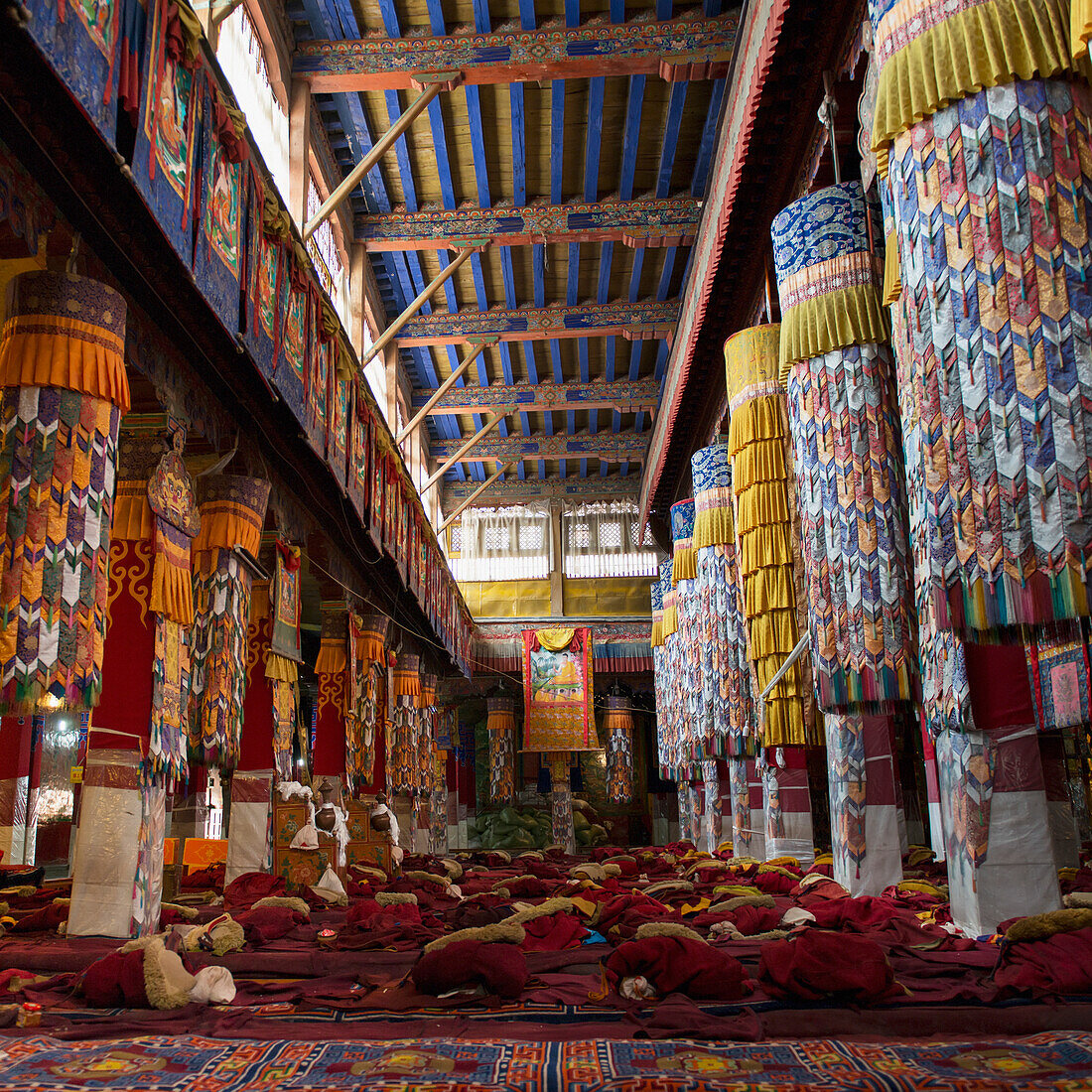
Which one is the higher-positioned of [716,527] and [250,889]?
[716,527]

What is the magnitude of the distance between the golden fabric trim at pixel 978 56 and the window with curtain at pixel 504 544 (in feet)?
58.8

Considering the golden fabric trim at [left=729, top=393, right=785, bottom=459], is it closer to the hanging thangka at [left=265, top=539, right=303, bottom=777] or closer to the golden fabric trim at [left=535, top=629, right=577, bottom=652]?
the hanging thangka at [left=265, top=539, right=303, bottom=777]

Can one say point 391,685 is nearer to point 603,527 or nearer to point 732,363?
point 732,363

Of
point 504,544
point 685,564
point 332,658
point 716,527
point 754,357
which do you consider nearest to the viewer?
point 754,357

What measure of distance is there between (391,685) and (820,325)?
31.0 ft

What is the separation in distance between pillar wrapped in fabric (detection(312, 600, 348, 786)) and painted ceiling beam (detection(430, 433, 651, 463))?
796cm

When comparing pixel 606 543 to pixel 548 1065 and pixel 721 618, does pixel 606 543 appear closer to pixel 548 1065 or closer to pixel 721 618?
pixel 721 618

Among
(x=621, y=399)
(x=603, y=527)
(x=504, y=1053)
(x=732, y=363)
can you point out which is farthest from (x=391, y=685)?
(x=504, y=1053)

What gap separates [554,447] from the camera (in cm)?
1964

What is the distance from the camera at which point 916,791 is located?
Result: 1540 cm

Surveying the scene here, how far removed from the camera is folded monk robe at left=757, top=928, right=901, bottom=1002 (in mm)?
4043

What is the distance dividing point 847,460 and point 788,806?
18.2 feet

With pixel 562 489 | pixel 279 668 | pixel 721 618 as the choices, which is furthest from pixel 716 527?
pixel 562 489

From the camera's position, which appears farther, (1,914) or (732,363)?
(732,363)
